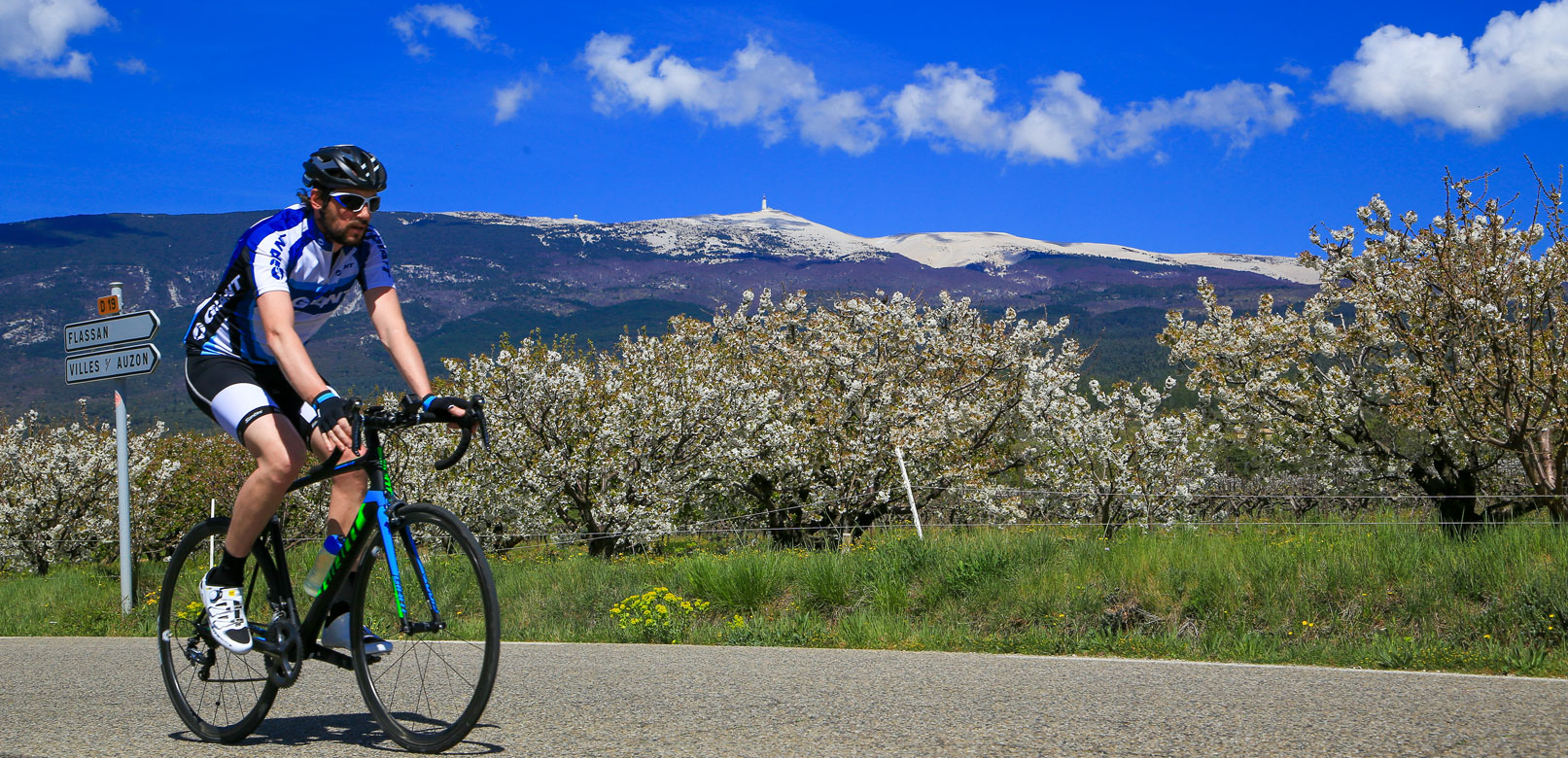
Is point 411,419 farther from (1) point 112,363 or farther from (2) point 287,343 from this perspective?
(1) point 112,363

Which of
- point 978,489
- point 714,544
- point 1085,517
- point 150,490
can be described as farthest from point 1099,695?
point 150,490

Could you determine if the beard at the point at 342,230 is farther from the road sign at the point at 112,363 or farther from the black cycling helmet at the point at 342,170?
the road sign at the point at 112,363

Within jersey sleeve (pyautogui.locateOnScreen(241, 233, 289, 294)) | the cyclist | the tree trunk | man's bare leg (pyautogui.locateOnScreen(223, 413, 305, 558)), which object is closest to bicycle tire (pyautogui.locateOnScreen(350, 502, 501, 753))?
the cyclist

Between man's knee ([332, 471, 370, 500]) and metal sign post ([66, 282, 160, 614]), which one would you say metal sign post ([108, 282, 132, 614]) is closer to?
metal sign post ([66, 282, 160, 614])

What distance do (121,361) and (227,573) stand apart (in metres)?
8.30

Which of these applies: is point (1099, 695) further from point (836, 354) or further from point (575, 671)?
point (836, 354)

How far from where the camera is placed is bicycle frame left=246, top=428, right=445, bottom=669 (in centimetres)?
387

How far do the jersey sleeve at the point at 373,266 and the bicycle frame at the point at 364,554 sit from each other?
71 cm

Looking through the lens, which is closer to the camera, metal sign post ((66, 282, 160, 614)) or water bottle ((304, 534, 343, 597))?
water bottle ((304, 534, 343, 597))

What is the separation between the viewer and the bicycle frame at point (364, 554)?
3867mm

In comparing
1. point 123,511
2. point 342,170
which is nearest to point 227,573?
point 342,170

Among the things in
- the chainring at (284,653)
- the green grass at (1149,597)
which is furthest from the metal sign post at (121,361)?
the chainring at (284,653)

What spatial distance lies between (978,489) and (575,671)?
14077mm

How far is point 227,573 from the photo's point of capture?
14.6 feet
